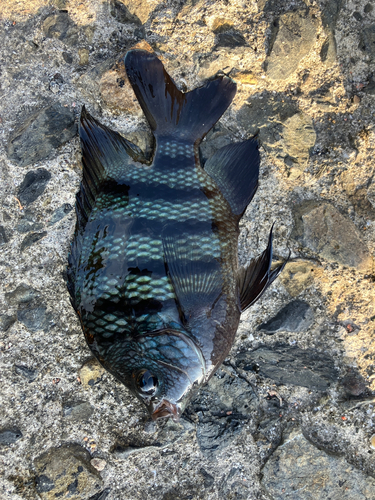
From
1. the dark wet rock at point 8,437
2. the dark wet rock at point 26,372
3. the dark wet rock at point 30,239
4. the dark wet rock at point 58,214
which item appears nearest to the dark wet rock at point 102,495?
the dark wet rock at point 8,437

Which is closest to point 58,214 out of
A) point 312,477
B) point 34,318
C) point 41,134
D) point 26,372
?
point 41,134

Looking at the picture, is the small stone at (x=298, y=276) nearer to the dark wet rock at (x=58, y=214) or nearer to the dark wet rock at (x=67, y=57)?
the dark wet rock at (x=58, y=214)

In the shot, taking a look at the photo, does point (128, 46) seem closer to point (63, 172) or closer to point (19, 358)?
point (63, 172)

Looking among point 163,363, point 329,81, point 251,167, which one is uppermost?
point 329,81

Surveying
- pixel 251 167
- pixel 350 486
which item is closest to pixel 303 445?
pixel 350 486

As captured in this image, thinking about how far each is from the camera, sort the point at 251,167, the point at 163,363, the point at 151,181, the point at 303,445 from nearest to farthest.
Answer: the point at 163,363 < the point at 151,181 < the point at 251,167 < the point at 303,445

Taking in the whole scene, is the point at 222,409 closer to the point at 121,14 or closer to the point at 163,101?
the point at 163,101

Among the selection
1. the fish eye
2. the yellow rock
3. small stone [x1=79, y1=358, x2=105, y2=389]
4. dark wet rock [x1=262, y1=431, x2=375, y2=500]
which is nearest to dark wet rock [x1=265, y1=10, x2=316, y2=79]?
the yellow rock
